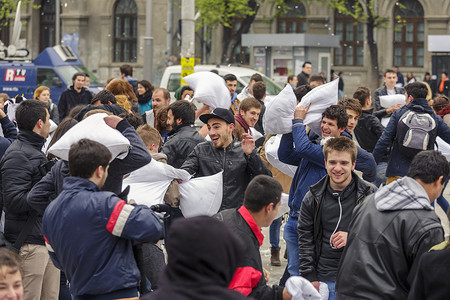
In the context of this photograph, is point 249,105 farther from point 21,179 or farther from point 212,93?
point 21,179

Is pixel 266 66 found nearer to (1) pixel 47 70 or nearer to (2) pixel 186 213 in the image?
(1) pixel 47 70

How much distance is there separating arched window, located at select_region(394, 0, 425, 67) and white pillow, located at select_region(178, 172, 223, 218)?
30.3 meters

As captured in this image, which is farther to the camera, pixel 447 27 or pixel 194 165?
pixel 447 27

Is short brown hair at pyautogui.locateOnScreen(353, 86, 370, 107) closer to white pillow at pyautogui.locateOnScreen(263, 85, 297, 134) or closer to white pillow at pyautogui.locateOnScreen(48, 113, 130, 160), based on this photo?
white pillow at pyautogui.locateOnScreen(263, 85, 297, 134)

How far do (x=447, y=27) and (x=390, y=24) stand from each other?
2.52 metres

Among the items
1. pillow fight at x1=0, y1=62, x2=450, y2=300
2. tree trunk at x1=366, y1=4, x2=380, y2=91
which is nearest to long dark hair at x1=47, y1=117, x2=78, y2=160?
pillow fight at x1=0, y1=62, x2=450, y2=300

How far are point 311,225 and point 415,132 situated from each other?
3.52 m

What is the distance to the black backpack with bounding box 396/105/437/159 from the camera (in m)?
8.62

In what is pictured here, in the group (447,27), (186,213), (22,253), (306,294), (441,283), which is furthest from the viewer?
(447,27)

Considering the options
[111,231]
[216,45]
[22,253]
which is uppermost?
[216,45]

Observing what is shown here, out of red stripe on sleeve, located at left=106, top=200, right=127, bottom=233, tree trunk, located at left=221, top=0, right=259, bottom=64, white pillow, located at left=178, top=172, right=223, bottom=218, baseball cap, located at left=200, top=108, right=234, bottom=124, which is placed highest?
tree trunk, located at left=221, top=0, right=259, bottom=64

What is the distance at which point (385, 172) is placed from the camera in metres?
9.33

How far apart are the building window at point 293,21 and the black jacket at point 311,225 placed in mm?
32249

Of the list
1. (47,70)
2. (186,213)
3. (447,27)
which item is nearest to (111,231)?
(186,213)
